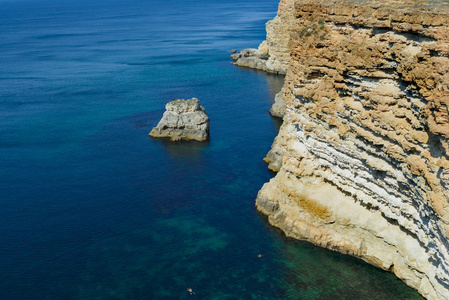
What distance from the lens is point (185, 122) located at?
227 feet

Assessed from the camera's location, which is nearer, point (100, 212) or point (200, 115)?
point (100, 212)

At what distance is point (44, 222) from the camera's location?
46.0 metres

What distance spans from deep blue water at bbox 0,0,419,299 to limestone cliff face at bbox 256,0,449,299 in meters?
2.85

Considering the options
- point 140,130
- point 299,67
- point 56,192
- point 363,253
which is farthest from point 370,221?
point 140,130

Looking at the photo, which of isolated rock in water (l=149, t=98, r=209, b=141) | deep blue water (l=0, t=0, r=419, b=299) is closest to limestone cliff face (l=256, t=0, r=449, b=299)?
deep blue water (l=0, t=0, r=419, b=299)

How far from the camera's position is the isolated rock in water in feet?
225

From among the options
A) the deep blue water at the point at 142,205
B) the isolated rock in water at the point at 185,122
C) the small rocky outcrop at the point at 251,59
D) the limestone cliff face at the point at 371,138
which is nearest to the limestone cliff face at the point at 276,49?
the small rocky outcrop at the point at 251,59

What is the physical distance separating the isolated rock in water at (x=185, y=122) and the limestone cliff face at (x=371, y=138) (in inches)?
991

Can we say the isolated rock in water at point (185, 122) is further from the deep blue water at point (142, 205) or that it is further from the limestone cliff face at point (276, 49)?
the limestone cliff face at point (276, 49)

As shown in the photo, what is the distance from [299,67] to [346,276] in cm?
1854

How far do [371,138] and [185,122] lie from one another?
129 feet

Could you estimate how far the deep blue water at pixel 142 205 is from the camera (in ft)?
120

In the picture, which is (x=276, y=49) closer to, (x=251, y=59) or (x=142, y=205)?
(x=251, y=59)

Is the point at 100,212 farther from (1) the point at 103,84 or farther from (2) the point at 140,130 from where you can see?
(1) the point at 103,84
